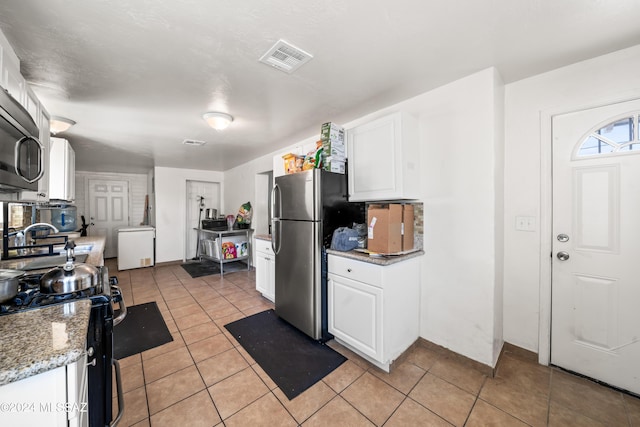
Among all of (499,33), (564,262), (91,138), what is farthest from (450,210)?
(91,138)

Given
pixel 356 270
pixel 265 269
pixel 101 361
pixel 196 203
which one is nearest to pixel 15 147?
pixel 101 361

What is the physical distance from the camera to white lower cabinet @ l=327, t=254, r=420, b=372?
180 centimetres

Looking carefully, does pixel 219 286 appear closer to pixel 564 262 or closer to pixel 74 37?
pixel 74 37

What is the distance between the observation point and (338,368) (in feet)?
6.19

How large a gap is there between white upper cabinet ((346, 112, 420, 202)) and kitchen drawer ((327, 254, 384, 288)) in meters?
0.59

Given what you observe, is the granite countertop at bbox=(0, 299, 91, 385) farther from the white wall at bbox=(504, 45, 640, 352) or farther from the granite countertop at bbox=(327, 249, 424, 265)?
the white wall at bbox=(504, 45, 640, 352)

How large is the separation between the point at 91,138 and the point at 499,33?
4407mm

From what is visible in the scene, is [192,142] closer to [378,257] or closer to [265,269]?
[265,269]

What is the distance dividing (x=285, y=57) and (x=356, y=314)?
1.93 m

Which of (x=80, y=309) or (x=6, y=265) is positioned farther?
(x=6, y=265)

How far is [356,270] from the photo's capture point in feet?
6.43

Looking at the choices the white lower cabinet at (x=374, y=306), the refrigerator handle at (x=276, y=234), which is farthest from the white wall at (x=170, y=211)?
the white lower cabinet at (x=374, y=306)

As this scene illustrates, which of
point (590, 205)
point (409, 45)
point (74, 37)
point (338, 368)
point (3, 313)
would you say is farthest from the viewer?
point (338, 368)

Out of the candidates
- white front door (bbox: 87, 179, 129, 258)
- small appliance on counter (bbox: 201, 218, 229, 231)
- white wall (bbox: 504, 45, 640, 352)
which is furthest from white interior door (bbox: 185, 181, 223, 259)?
white wall (bbox: 504, 45, 640, 352)
